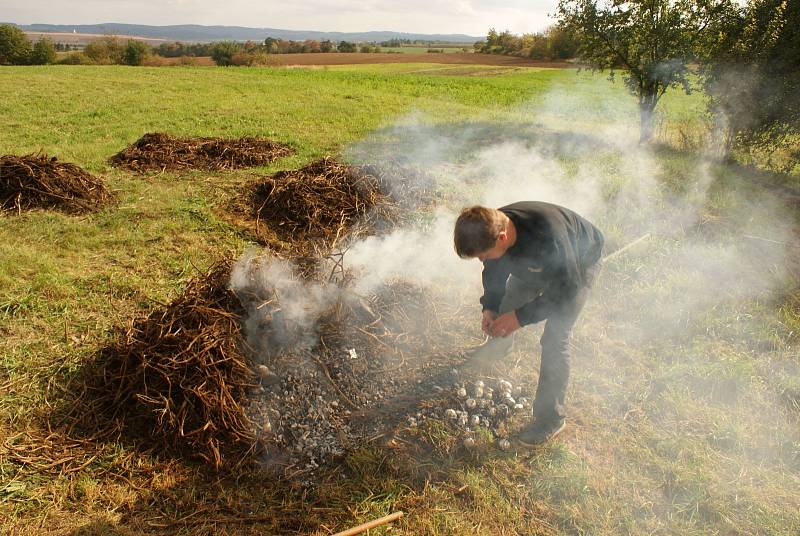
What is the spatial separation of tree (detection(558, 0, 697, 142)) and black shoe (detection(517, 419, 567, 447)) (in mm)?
8952

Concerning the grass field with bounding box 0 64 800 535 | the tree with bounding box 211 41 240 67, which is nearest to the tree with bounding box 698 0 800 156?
the grass field with bounding box 0 64 800 535

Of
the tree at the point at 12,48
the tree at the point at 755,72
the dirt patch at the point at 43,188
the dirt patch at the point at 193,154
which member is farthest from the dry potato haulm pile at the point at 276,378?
the tree at the point at 12,48

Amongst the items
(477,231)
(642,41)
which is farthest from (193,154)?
(642,41)

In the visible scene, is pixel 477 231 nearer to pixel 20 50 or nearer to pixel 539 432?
pixel 539 432

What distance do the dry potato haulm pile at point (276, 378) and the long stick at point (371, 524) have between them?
538 millimetres

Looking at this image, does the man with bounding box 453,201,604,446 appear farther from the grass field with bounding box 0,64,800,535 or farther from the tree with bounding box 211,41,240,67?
the tree with bounding box 211,41,240,67

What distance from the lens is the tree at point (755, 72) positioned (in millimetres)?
7029

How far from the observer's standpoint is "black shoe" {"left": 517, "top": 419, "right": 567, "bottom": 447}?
9.48ft

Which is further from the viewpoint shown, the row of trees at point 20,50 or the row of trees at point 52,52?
the row of trees at point 52,52

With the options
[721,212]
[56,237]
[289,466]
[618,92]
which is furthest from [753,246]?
[618,92]

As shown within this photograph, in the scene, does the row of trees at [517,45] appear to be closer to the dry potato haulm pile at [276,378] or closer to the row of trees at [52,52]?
the dry potato haulm pile at [276,378]

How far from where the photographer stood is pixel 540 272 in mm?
2566

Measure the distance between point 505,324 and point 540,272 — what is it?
48 cm

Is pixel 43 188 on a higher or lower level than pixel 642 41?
lower
